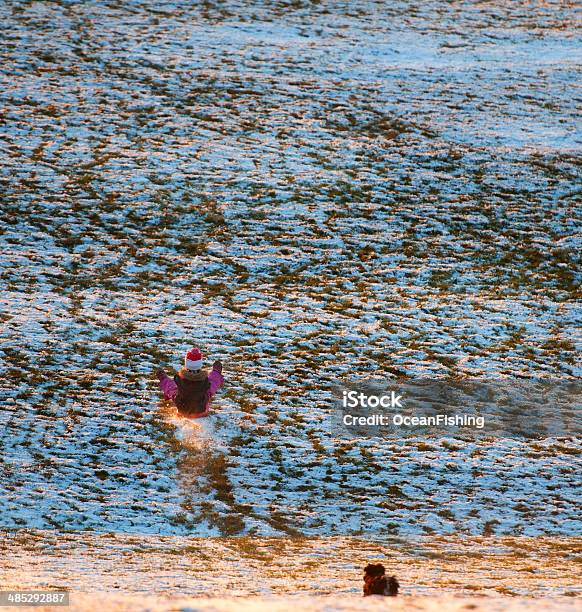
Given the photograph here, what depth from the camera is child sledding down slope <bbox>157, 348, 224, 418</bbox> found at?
38.5 ft

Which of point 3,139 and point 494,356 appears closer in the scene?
point 494,356

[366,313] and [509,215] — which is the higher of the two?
[509,215]

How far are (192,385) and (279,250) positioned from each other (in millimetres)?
5596

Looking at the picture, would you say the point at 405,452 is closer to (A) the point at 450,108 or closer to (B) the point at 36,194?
(B) the point at 36,194

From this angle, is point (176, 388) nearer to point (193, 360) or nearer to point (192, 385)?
point (192, 385)

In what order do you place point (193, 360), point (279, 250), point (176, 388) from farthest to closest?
point (279, 250)
point (176, 388)
point (193, 360)

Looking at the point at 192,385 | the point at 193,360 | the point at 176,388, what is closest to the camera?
the point at 193,360

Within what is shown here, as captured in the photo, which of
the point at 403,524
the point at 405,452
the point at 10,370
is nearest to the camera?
the point at 403,524

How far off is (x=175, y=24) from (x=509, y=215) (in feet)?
42.6

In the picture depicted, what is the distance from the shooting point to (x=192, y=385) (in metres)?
11.8

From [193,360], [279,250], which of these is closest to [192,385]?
[193,360]

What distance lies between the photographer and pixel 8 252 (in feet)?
53.5

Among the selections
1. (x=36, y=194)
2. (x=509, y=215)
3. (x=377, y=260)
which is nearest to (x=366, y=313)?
(x=377, y=260)

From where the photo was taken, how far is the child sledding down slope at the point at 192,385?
462 inches
